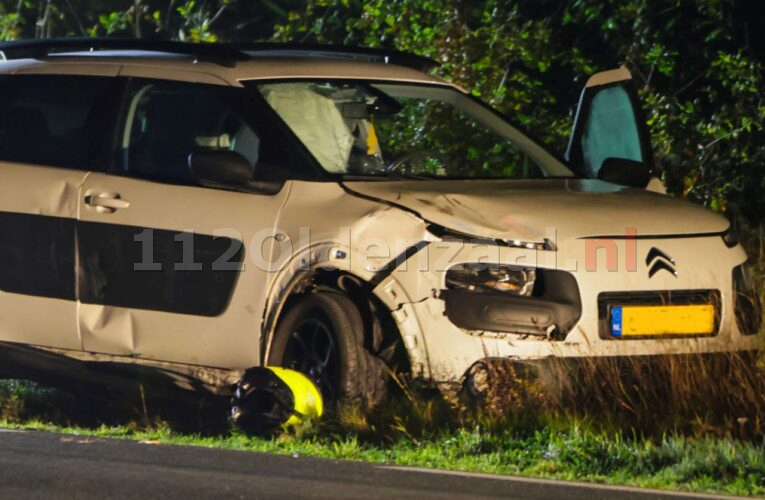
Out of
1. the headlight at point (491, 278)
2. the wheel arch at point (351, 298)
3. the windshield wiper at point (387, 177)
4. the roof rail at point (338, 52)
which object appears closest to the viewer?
the headlight at point (491, 278)

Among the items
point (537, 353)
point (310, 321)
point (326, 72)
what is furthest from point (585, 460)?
point (326, 72)

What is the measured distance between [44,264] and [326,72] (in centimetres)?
163

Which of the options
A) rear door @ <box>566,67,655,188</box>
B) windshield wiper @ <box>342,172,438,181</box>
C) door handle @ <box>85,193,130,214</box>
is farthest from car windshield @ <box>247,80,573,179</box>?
door handle @ <box>85,193,130,214</box>

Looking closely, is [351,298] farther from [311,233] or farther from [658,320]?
[658,320]

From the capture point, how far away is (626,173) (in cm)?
919

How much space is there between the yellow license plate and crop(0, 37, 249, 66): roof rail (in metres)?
2.32

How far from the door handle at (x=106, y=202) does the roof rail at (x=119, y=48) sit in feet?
2.70

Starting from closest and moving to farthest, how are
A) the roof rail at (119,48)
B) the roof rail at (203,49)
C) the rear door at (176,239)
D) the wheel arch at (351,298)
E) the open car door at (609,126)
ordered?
the wheel arch at (351,298), the rear door at (176,239), the roof rail at (119,48), the roof rail at (203,49), the open car door at (609,126)

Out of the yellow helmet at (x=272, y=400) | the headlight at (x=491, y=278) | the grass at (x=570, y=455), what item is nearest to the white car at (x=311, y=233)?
the headlight at (x=491, y=278)

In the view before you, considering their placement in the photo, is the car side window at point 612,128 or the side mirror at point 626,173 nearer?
the side mirror at point 626,173

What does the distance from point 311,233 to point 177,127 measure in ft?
3.96

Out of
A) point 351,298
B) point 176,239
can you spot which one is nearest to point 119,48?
point 176,239

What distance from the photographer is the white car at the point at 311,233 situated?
7.82 metres

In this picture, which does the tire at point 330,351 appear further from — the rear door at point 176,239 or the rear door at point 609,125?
the rear door at point 609,125
